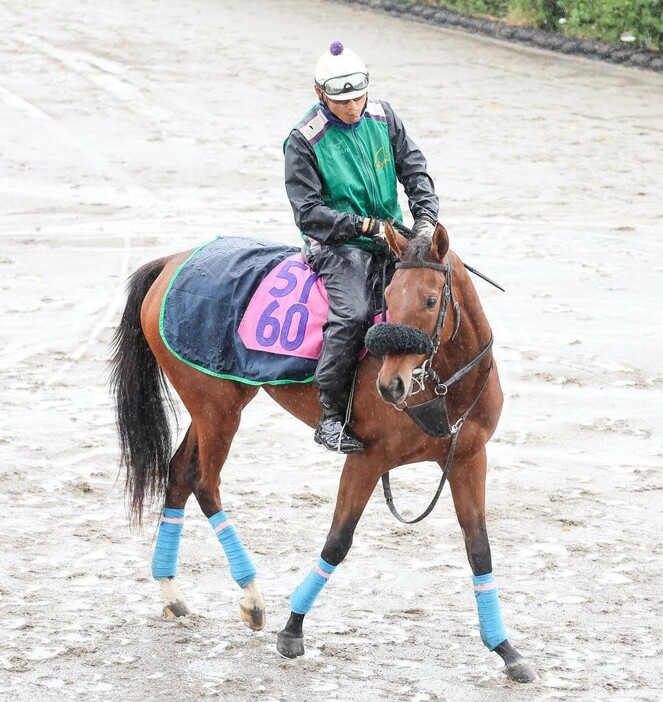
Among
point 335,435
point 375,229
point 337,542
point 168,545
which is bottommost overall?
point 168,545

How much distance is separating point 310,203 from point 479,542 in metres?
1.56

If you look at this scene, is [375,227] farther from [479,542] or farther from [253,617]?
[253,617]

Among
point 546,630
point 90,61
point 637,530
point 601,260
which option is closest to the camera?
point 546,630

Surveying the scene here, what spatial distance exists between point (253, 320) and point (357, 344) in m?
0.63

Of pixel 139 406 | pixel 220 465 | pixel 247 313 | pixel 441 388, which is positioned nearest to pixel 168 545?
pixel 220 465

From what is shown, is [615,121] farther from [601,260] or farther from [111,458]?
[111,458]

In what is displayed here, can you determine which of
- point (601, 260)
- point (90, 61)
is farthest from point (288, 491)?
point (90, 61)

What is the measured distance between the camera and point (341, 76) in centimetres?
535

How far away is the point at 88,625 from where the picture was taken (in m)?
5.75

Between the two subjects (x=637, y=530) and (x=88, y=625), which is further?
(x=637, y=530)

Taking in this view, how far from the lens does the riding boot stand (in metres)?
5.34

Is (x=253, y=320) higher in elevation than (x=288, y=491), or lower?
higher

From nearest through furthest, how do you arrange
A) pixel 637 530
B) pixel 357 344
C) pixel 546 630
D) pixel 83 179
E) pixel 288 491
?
1. pixel 357 344
2. pixel 546 630
3. pixel 637 530
4. pixel 288 491
5. pixel 83 179

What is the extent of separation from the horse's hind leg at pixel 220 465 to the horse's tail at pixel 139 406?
0.29 m
